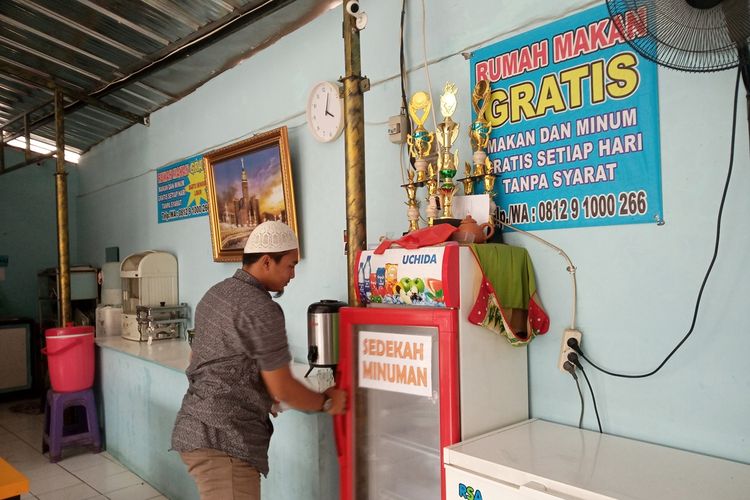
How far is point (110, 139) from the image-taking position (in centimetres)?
635

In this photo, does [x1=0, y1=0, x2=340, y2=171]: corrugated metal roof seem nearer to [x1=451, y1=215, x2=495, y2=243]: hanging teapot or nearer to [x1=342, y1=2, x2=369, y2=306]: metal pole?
[x1=342, y1=2, x2=369, y2=306]: metal pole

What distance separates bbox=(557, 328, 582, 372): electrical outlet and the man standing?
39.3 inches

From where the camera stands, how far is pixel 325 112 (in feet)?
10.6

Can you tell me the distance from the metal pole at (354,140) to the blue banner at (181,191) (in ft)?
7.72

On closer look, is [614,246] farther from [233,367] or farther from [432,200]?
[233,367]

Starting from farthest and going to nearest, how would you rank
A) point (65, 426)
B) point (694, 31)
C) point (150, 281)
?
1. point (65, 426)
2. point (150, 281)
3. point (694, 31)

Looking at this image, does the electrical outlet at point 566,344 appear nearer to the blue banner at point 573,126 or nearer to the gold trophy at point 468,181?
the blue banner at point 573,126

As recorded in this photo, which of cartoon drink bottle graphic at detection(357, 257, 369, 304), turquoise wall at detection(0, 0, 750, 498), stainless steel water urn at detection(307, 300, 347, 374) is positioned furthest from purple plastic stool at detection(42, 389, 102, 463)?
cartoon drink bottle graphic at detection(357, 257, 369, 304)

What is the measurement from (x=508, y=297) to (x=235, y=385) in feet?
3.61

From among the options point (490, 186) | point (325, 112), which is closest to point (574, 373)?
point (490, 186)

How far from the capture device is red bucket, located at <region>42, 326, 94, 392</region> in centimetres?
458

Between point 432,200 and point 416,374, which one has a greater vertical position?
point 432,200

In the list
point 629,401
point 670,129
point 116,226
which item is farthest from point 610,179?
point 116,226

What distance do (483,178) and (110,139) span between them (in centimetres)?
554
